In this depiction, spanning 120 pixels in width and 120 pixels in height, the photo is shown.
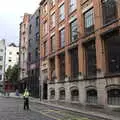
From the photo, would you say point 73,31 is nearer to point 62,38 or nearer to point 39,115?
point 62,38

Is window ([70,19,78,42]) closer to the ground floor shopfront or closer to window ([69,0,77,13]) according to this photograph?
window ([69,0,77,13])

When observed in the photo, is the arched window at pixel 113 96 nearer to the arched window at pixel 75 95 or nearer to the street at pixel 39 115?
the street at pixel 39 115

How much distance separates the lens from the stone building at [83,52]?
25453mm

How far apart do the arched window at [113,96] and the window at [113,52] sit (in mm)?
1733

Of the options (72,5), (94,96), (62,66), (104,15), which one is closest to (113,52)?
(104,15)

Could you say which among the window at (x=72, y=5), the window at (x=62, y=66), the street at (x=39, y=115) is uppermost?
the window at (x=72, y=5)

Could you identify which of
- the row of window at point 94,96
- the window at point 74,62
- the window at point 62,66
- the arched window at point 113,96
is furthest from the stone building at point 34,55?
the arched window at point 113,96

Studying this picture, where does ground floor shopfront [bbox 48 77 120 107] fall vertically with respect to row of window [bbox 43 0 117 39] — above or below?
below

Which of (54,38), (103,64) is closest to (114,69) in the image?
(103,64)

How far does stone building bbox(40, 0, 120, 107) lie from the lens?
2545 centimetres

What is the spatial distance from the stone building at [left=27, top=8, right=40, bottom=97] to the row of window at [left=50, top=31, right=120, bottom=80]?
12.5 m

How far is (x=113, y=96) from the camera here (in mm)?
24609

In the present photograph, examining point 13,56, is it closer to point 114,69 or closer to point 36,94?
point 36,94

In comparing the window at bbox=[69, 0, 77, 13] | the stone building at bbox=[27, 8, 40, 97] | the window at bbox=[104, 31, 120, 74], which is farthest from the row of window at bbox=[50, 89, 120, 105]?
the stone building at bbox=[27, 8, 40, 97]
